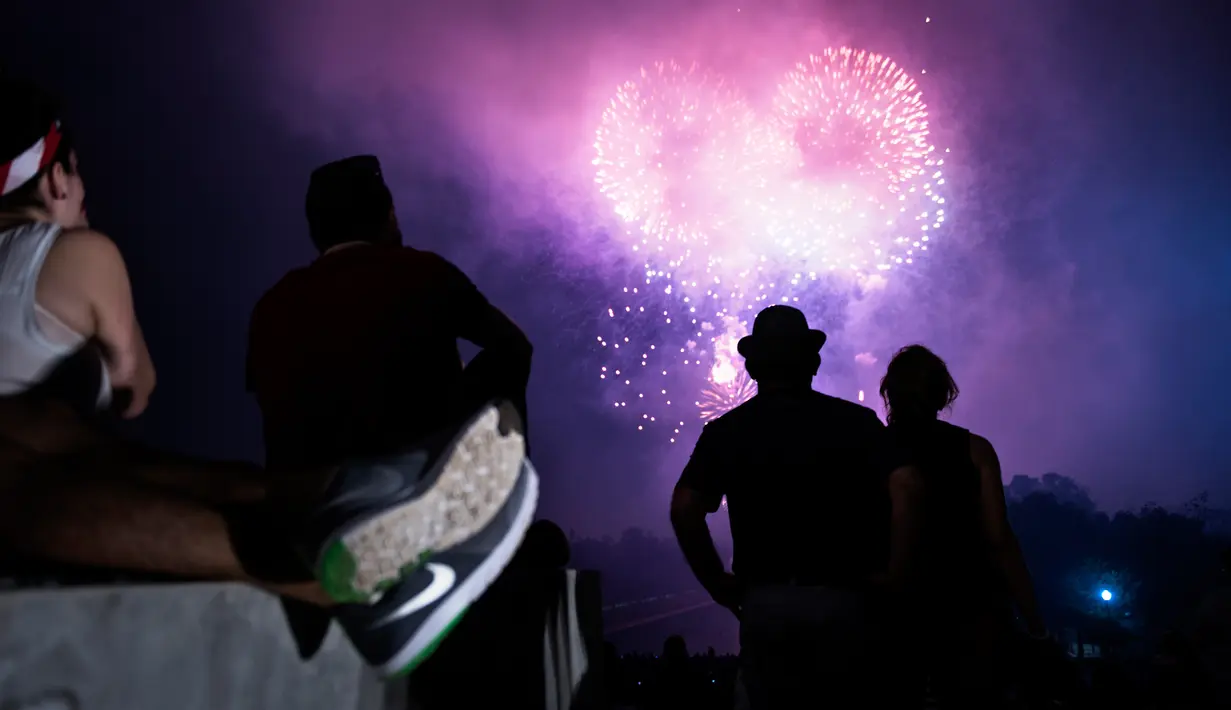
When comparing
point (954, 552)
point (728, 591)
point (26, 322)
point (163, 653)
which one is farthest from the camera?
point (954, 552)

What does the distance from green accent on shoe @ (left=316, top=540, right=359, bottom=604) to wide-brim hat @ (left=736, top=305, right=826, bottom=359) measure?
1749mm

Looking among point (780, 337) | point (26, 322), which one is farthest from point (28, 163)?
point (780, 337)

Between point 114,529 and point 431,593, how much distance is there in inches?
19.9

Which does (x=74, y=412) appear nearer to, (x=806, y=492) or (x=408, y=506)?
(x=408, y=506)

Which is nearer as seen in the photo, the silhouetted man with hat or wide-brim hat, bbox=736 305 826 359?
the silhouetted man with hat

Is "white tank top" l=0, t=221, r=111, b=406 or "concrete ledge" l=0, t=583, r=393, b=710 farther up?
"white tank top" l=0, t=221, r=111, b=406

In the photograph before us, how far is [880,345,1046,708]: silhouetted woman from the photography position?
277 cm

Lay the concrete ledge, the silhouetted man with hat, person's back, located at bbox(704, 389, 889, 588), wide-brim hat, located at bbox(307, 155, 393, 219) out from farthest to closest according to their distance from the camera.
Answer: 1. person's back, located at bbox(704, 389, 889, 588)
2. the silhouetted man with hat
3. wide-brim hat, located at bbox(307, 155, 393, 219)
4. the concrete ledge

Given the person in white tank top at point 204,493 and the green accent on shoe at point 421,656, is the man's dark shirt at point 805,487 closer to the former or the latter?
the person in white tank top at point 204,493

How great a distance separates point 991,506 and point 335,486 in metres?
2.53

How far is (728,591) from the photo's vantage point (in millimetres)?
2727

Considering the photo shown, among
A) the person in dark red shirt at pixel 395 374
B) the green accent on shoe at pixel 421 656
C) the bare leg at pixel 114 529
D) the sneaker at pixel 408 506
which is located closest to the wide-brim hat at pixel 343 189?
the person in dark red shirt at pixel 395 374

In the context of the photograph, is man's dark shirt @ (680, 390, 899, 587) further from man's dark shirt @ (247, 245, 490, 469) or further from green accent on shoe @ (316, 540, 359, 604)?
green accent on shoe @ (316, 540, 359, 604)

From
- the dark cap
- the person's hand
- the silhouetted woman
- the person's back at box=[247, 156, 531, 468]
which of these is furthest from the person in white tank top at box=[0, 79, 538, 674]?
the silhouetted woman
